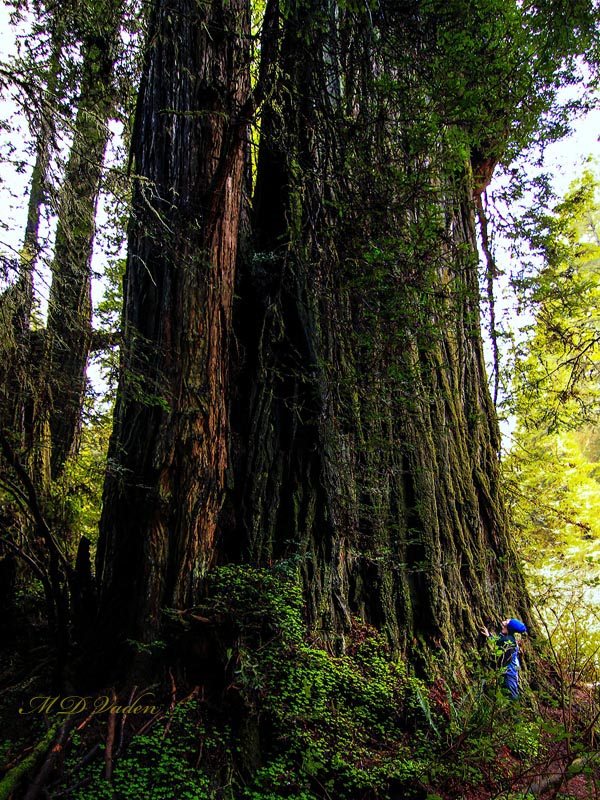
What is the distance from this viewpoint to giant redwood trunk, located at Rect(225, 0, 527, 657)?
331cm

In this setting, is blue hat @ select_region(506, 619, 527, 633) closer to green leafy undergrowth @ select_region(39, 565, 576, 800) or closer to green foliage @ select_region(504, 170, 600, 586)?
green leafy undergrowth @ select_region(39, 565, 576, 800)

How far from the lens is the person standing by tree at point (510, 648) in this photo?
3.72 m

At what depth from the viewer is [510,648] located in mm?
3867

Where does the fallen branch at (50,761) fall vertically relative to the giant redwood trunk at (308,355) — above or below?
below

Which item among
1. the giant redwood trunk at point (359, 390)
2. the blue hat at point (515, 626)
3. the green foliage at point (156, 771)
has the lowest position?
the green foliage at point (156, 771)

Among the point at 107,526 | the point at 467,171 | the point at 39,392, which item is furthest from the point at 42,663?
the point at 467,171

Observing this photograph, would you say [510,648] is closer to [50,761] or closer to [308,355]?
[308,355]

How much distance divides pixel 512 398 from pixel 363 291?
10.2ft

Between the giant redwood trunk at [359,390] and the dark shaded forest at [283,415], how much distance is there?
0.09 feet

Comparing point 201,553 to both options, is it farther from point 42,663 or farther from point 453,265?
point 453,265

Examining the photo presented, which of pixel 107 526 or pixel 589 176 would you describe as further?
pixel 589 176

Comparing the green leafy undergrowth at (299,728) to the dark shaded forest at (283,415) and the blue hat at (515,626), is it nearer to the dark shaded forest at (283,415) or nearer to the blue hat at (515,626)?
the dark shaded forest at (283,415)

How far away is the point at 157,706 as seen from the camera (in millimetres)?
3045
